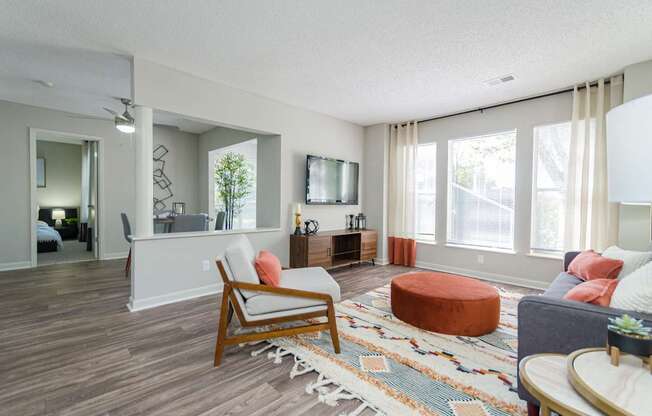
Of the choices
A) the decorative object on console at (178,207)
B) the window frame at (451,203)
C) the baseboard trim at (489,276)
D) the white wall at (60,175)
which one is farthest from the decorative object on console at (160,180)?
the window frame at (451,203)

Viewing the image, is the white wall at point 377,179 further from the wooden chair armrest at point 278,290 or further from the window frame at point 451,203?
the wooden chair armrest at point 278,290

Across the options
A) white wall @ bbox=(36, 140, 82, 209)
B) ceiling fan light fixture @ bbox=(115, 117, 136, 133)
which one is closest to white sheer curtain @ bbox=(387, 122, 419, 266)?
ceiling fan light fixture @ bbox=(115, 117, 136, 133)

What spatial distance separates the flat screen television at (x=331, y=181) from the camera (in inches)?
183

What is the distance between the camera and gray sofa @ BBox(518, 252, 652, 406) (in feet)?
4.25

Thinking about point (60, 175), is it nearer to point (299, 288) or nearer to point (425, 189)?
point (299, 288)

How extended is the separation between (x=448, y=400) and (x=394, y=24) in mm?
2720

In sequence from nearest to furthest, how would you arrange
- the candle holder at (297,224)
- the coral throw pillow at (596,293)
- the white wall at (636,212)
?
1. the coral throw pillow at (596,293)
2. the white wall at (636,212)
3. the candle holder at (297,224)

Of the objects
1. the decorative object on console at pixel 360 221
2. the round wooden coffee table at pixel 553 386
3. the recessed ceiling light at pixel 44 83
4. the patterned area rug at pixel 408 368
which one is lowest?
the patterned area rug at pixel 408 368

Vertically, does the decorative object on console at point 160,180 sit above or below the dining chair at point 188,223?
above

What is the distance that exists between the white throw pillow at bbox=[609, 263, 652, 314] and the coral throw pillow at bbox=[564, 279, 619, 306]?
0.04 meters

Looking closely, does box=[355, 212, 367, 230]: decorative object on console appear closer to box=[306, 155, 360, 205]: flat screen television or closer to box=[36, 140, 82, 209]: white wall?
box=[306, 155, 360, 205]: flat screen television

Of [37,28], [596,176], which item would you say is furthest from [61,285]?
[596,176]

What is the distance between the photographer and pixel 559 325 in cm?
139

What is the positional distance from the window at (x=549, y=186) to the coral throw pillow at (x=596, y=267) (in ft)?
4.55
